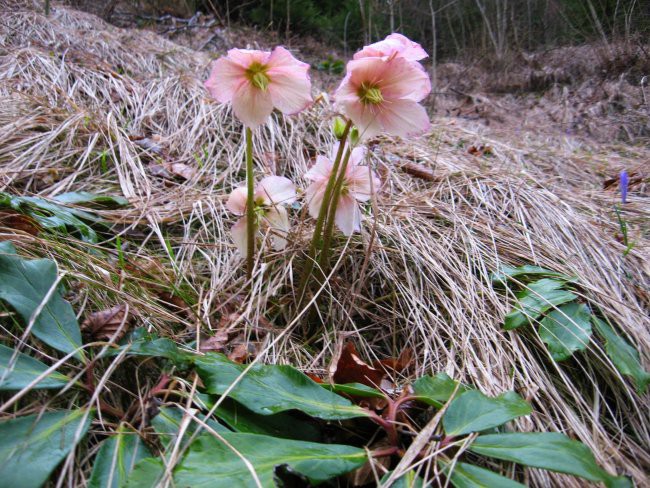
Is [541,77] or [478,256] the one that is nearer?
[478,256]

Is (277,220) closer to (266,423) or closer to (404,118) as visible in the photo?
(404,118)

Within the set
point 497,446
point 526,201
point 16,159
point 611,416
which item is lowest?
point 611,416

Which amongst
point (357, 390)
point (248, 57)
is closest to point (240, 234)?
point (248, 57)

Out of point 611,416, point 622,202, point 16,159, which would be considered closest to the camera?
point 611,416

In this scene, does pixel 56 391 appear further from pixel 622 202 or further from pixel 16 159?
pixel 622 202

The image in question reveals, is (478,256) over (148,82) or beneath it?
beneath

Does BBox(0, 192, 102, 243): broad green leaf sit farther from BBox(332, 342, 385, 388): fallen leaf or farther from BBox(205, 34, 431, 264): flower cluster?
BBox(332, 342, 385, 388): fallen leaf

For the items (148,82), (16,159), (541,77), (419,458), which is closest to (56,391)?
(419,458)
